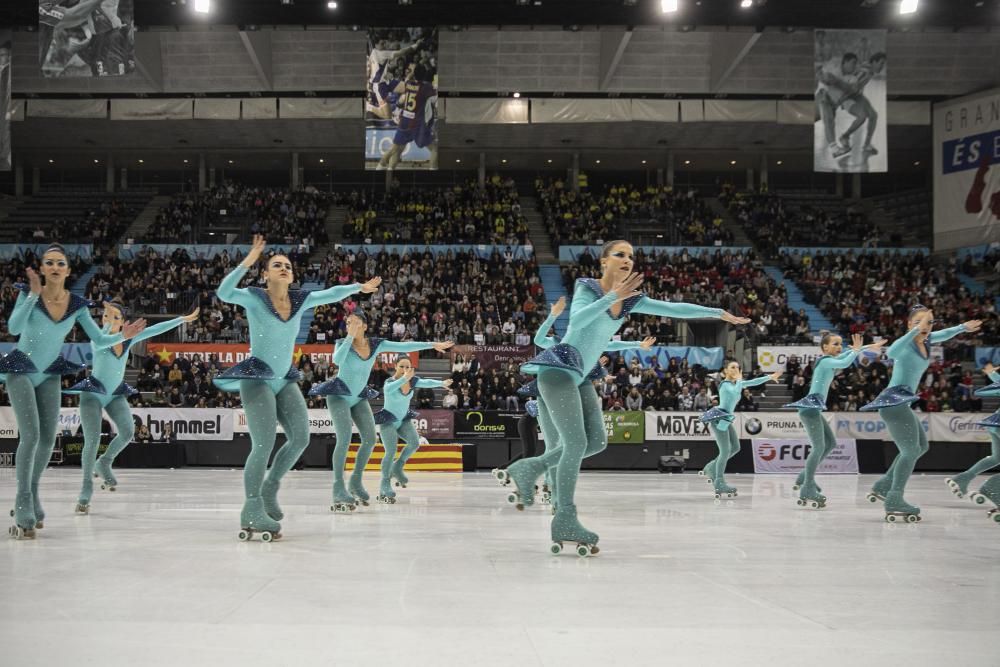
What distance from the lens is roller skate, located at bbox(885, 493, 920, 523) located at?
9383 millimetres

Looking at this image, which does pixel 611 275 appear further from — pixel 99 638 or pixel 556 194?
pixel 556 194

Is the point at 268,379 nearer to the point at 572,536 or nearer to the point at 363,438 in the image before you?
the point at 572,536

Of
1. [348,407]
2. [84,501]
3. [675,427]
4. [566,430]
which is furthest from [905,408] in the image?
[675,427]

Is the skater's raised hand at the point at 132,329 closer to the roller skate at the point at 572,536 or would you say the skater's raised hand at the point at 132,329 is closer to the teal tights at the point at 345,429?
the teal tights at the point at 345,429

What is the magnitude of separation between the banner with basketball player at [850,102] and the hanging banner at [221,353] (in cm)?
1156

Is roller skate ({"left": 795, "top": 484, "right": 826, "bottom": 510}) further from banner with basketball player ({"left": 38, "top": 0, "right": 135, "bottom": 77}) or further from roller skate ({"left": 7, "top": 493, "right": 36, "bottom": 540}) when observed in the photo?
banner with basketball player ({"left": 38, "top": 0, "right": 135, "bottom": 77})

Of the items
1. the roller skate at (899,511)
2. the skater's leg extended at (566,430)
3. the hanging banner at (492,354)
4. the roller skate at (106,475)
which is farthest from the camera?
the hanging banner at (492,354)

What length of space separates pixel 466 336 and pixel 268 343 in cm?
1964

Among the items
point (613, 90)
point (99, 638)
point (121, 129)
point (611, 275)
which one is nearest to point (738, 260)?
point (613, 90)

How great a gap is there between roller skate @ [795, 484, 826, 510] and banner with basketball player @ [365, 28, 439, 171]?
1431 cm

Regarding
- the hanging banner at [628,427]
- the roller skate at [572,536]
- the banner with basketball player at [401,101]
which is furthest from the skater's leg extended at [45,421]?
the hanging banner at [628,427]

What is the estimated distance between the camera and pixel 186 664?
129 inches

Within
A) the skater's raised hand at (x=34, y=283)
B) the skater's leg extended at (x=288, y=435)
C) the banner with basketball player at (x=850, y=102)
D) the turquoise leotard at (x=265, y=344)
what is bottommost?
the skater's leg extended at (x=288, y=435)

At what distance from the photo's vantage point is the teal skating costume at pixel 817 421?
1134cm
